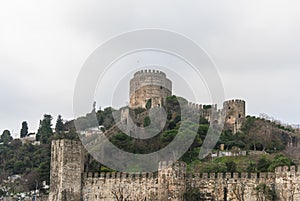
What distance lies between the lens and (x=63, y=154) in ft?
134

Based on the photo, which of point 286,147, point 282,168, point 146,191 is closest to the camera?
point 282,168

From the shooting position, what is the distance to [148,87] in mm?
66125

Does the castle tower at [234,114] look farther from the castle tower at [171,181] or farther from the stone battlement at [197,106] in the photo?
the castle tower at [171,181]

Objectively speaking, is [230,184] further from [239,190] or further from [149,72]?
[149,72]

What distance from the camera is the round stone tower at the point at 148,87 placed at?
216 ft

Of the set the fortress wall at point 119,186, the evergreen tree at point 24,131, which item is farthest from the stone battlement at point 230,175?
the evergreen tree at point 24,131

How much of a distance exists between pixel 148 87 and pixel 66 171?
88.0ft

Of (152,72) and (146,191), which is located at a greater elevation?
(152,72)

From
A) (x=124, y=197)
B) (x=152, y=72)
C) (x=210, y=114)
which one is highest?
(x=152, y=72)

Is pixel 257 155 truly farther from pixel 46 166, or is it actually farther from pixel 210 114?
pixel 46 166

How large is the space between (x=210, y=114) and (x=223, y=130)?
311cm

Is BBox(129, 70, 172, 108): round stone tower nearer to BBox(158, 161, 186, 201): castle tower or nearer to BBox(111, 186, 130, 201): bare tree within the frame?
BBox(111, 186, 130, 201): bare tree

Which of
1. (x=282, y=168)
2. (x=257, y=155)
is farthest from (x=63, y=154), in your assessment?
(x=257, y=155)

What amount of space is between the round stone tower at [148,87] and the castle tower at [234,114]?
8336 mm
